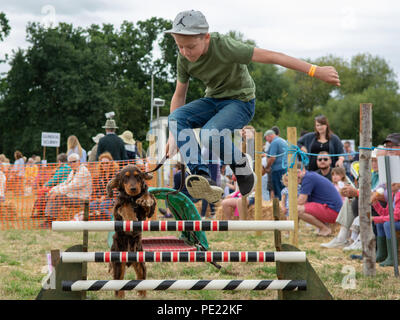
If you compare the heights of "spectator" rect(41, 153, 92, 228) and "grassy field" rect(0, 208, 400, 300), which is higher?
"spectator" rect(41, 153, 92, 228)

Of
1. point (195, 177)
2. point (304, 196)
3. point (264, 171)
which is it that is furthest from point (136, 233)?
point (264, 171)

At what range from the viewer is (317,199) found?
9.62 metres

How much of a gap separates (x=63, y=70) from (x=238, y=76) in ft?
122

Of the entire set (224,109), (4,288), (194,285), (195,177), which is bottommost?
(4,288)

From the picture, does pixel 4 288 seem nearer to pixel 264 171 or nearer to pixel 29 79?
pixel 264 171

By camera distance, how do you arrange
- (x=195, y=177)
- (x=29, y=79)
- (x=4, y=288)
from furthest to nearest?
(x=29, y=79) → (x=4, y=288) → (x=195, y=177)

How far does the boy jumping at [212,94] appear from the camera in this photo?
4.14m

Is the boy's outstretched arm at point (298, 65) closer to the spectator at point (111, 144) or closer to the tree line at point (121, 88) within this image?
the spectator at point (111, 144)

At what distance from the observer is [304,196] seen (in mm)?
9492

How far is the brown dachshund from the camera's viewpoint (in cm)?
490

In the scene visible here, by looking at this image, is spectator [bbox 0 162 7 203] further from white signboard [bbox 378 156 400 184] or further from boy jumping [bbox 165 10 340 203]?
white signboard [bbox 378 156 400 184]

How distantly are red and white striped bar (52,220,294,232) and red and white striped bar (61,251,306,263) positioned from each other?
0.59ft

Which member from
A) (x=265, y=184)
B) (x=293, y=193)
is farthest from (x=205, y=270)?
(x=265, y=184)

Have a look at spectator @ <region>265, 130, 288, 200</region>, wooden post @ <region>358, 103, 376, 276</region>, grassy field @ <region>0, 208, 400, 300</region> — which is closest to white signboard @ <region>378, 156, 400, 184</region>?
wooden post @ <region>358, 103, 376, 276</region>
